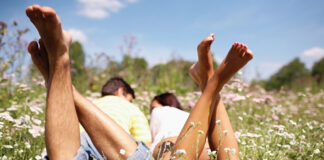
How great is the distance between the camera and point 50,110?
4.67ft

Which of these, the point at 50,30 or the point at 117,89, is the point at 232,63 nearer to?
the point at 50,30

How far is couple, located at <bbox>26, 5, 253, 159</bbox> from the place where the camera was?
1417mm

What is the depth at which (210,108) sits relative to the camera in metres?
1.56

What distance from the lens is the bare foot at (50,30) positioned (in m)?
1.32

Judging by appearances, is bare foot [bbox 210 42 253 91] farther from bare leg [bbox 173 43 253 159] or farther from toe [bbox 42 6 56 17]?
toe [bbox 42 6 56 17]

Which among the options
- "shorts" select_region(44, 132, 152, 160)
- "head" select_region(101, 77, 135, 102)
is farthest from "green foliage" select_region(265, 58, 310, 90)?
"shorts" select_region(44, 132, 152, 160)

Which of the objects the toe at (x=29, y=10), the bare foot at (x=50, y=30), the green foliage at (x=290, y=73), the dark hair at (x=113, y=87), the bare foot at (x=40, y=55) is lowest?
the dark hair at (x=113, y=87)

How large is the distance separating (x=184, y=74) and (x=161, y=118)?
16.0 feet

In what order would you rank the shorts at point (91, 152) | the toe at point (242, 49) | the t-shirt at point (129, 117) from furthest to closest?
the t-shirt at point (129, 117) < the toe at point (242, 49) < the shorts at point (91, 152)

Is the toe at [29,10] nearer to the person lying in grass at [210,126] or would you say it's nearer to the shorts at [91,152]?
the shorts at [91,152]

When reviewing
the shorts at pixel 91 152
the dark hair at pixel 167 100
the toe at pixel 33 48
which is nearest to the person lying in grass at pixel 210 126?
the shorts at pixel 91 152

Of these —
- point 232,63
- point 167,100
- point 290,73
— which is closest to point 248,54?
point 232,63

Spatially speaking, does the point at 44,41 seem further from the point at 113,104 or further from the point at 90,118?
the point at 113,104

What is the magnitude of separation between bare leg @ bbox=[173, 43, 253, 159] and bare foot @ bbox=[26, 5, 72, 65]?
878mm
